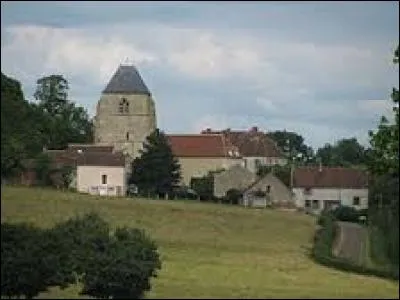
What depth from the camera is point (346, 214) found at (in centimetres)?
8538

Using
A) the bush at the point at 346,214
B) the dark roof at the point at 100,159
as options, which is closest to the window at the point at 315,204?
the bush at the point at 346,214

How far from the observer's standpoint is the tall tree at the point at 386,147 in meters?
19.6

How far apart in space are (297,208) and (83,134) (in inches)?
1557

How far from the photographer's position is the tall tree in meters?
19.6

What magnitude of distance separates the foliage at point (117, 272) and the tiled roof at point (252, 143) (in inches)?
4101

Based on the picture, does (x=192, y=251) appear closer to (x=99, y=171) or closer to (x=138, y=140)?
(x=99, y=171)

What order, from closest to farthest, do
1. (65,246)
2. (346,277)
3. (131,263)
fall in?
(65,246)
(131,263)
(346,277)

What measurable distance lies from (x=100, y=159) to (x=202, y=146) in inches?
1142

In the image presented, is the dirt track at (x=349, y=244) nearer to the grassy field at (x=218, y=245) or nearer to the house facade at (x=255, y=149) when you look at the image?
the grassy field at (x=218, y=245)

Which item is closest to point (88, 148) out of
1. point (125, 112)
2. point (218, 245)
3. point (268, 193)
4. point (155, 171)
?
point (155, 171)

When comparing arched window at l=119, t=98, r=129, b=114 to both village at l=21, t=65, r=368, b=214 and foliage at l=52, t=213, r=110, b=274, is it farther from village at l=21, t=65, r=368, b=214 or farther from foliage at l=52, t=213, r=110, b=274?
foliage at l=52, t=213, r=110, b=274

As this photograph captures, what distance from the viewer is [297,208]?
102 m

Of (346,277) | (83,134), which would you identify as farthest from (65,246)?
(83,134)

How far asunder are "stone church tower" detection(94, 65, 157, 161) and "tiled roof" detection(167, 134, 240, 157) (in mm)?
5328
